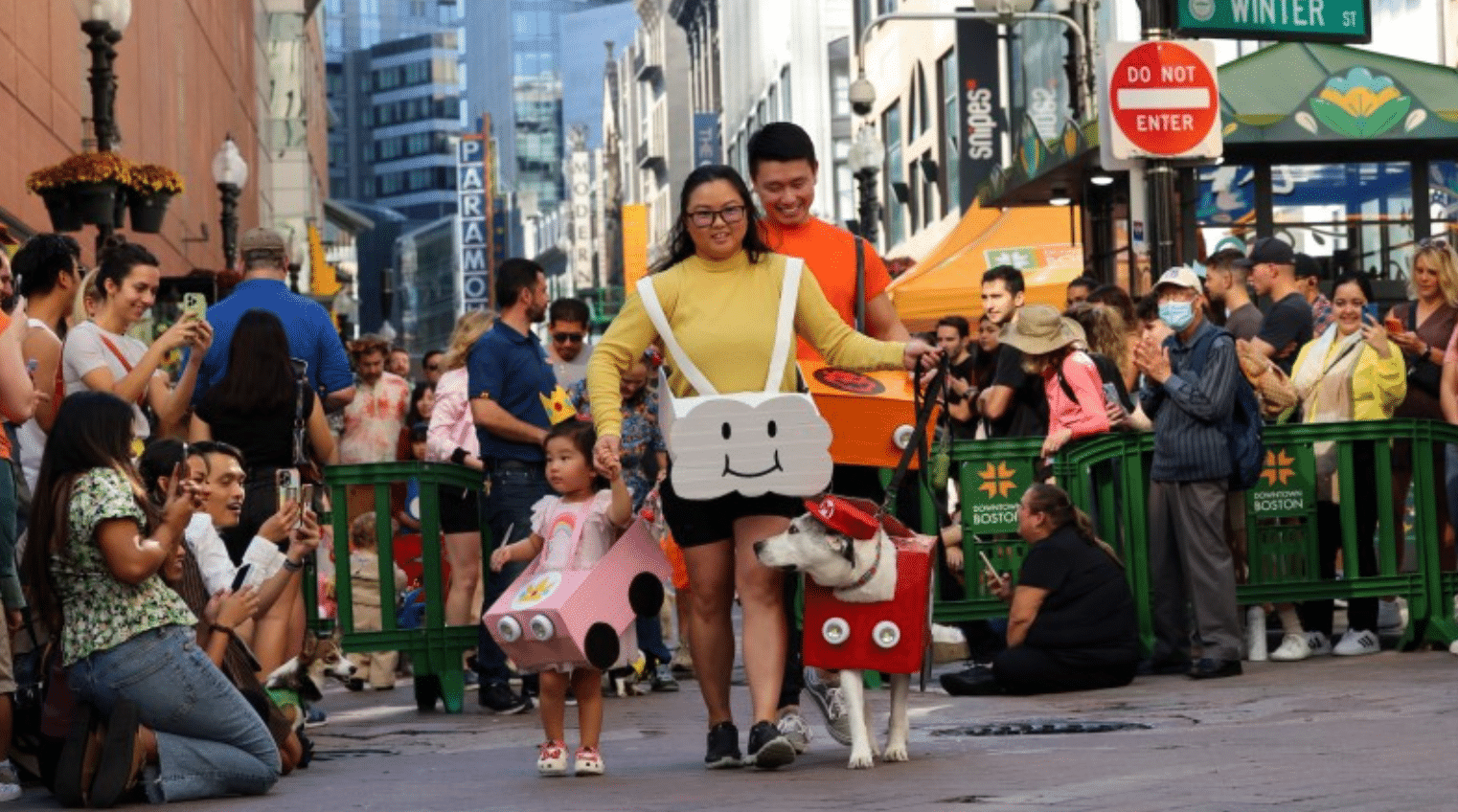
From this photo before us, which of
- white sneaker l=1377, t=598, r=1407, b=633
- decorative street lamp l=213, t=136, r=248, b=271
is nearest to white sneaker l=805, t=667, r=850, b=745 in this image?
white sneaker l=1377, t=598, r=1407, b=633

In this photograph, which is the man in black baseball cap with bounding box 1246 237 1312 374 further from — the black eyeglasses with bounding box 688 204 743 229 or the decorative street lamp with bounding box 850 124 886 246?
the decorative street lamp with bounding box 850 124 886 246

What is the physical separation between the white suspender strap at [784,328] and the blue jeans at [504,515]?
12.4 feet

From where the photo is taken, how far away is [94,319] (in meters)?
11.2

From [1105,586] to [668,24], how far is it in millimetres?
133579

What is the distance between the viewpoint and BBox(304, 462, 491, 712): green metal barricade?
12891 mm

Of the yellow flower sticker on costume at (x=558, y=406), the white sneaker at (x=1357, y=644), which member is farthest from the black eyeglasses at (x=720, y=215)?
the white sneaker at (x=1357, y=644)

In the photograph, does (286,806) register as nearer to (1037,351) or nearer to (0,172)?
(1037,351)

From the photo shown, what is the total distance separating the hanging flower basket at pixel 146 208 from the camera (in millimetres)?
20698

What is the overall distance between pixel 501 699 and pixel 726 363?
4191 millimetres

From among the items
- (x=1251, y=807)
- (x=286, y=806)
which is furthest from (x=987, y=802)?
(x=286, y=806)

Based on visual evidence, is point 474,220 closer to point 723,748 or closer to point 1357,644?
point 1357,644

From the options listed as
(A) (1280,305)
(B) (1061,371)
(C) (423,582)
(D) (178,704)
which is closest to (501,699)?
(C) (423,582)

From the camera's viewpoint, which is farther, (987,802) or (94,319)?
(94,319)

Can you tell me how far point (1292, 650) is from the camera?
1380cm
